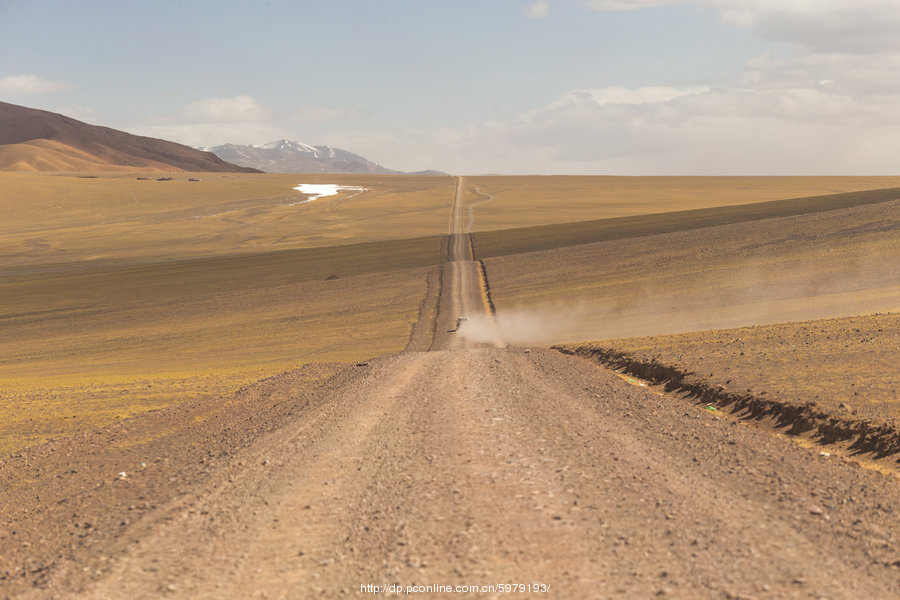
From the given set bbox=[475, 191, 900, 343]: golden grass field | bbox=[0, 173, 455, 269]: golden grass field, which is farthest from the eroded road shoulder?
bbox=[0, 173, 455, 269]: golden grass field

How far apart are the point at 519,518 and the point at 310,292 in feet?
159

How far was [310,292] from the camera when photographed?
55.9 metres

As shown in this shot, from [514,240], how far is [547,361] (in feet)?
180

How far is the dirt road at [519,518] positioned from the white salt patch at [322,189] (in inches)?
5509

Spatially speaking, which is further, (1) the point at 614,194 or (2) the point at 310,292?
(1) the point at 614,194

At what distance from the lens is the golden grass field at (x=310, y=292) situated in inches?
1266

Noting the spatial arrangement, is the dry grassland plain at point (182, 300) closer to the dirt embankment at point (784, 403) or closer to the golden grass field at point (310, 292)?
the golden grass field at point (310, 292)

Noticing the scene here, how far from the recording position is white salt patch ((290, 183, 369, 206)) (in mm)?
159425

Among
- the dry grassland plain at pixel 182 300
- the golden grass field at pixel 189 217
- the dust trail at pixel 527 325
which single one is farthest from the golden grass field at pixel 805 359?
the golden grass field at pixel 189 217

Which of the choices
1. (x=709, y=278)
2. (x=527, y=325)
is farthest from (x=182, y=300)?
(x=709, y=278)

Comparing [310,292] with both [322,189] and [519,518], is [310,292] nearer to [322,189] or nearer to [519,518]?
[519,518]

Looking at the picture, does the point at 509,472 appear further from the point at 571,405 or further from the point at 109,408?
the point at 109,408

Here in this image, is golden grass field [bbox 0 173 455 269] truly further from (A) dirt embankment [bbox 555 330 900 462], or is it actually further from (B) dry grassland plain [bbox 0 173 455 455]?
(A) dirt embankment [bbox 555 330 900 462]

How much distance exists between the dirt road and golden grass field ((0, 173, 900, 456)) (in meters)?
10.2
